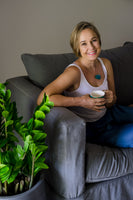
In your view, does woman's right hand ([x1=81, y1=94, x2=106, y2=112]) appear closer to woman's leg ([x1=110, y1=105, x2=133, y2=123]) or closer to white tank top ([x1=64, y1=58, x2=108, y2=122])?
white tank top ([x1=64, y1=58, x2=108, y2=122])

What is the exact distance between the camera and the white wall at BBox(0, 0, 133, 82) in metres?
1.86

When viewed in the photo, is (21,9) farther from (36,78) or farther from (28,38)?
(36,78)

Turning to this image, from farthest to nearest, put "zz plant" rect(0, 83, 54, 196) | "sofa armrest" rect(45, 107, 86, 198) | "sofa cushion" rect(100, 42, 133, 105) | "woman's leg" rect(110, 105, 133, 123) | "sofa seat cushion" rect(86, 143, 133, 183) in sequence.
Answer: "sofa cushion" rect(100, 42, 133, 105), "woman's leg" rect(110, 105, 133, 123), "sofa seat cushion" rect(86, 143, 133, 183), "sofa armrest" rect(45, 107, 86, 198), "zz plant" rect(0, 83, 54, 196)

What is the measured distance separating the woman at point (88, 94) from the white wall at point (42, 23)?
598mm

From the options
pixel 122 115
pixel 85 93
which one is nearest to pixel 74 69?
pixel 85 93

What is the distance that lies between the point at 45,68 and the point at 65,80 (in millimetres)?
291

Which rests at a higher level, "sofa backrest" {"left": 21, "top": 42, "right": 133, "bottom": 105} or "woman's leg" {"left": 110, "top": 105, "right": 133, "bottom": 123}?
"sofa backrest" {"left": 21, "top": 42, "right": 133, "bottom": 105}


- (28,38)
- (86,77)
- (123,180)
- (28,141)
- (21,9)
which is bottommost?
(123,180)

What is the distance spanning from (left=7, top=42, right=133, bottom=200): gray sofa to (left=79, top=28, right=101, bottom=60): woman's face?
0.75ft

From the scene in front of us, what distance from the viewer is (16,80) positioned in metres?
1.64

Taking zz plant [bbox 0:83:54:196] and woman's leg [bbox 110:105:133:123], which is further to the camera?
woman's leg [bbox 110:105:133:123]

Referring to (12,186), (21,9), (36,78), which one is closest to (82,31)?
(36,78)

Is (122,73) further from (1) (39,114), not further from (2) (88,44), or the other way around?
(1) (39,114)

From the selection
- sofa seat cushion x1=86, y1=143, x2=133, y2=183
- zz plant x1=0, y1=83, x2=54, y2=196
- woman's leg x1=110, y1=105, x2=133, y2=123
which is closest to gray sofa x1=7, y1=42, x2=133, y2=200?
sofa seat cushion x1=86, y1=143, x2=133, y2=183
